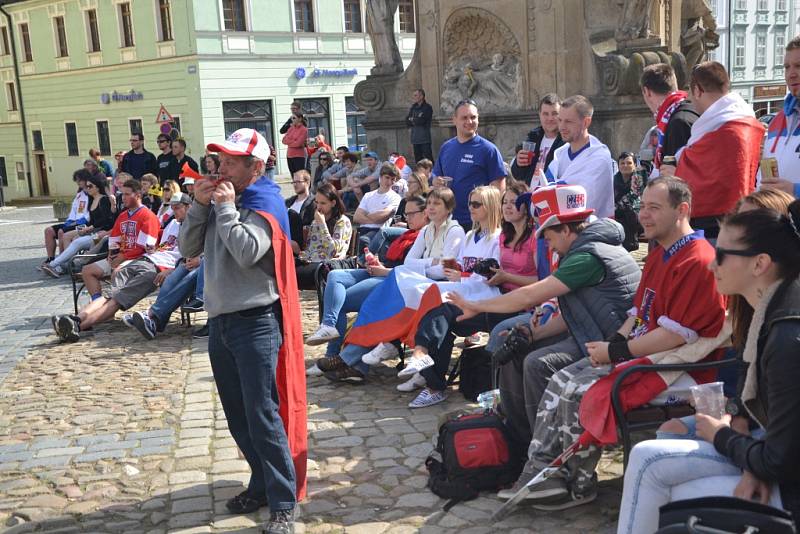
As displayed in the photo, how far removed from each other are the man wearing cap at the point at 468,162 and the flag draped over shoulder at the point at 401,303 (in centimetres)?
152

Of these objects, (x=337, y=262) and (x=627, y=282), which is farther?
(x=337, y=262)

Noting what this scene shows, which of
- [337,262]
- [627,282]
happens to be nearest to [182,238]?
[627,282]

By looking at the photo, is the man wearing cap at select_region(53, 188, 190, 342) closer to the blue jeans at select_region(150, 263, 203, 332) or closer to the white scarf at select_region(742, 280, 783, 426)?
the blue jeans at select_region(150, 263, 203, 332)

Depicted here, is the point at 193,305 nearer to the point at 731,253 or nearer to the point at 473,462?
the point at 473,462

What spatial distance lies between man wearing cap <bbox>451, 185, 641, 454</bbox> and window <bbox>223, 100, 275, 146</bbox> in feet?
106

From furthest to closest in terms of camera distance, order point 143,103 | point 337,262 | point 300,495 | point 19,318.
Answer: point 143,103 < point 19,318 < point 337,262 < point 300,495

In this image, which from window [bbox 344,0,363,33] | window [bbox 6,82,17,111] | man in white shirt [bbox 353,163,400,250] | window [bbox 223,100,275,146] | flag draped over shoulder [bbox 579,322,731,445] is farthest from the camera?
window [bbox 6,82,17,111]

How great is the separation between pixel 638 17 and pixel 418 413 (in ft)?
30.0

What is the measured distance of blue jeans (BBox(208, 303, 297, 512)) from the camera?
440 cm

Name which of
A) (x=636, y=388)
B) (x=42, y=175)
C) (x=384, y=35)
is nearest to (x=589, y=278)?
(x=636, y=388)

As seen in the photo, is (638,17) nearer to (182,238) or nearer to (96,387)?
(96,387)

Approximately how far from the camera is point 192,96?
35938mm

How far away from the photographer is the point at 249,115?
122ft

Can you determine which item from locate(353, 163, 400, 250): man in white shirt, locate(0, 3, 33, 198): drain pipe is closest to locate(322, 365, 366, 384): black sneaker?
locate(353, 163, 400, 250): man in white shirt
